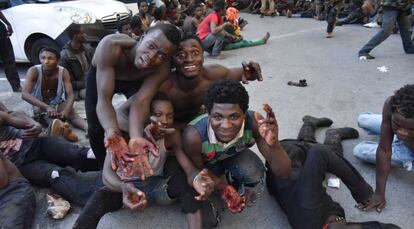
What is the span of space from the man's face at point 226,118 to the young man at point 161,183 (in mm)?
266

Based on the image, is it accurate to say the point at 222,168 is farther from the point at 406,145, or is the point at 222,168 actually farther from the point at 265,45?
the point at 265,45

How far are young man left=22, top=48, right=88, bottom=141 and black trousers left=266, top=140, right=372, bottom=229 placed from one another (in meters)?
2.35

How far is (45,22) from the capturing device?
216 inches

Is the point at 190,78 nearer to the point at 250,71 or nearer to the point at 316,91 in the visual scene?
the point at 250,71

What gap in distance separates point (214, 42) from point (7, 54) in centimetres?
345

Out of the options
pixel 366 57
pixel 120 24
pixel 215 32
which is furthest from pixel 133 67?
pixel 366 57

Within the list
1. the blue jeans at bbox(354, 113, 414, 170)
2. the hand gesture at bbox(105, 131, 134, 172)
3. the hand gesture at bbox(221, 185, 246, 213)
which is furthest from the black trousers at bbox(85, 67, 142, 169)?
the blue jeans at bbox(354, 113, 414, 170)

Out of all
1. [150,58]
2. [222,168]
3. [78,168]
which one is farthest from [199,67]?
[78,168]

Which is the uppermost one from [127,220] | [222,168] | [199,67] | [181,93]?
[199,67]

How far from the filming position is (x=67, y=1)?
6.06 m

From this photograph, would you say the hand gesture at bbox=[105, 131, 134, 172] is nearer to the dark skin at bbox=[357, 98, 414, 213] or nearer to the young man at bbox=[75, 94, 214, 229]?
the young man at bbox=[75, 94, 214, 229]

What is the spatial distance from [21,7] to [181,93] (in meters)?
4.30

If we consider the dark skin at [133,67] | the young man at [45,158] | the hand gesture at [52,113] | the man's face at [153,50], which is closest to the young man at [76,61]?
the hand gesture at [52,113]

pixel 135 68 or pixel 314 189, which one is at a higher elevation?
pixel 135 68
